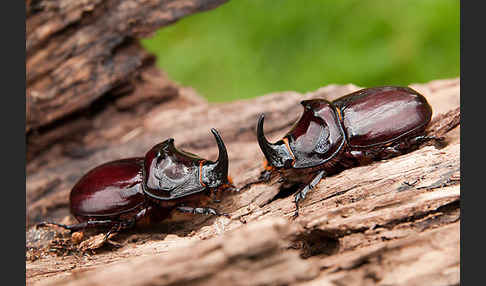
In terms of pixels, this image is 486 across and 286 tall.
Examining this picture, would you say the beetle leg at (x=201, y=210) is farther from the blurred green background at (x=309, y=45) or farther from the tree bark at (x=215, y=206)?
the blurred green background at (x=309, y=45)

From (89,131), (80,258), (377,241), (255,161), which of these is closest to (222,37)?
(89,131)

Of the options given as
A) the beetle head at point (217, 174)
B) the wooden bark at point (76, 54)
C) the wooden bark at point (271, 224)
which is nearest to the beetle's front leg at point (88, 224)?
the wooden bark at point (271, 224)

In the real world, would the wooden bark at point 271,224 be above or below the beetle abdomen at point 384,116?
below

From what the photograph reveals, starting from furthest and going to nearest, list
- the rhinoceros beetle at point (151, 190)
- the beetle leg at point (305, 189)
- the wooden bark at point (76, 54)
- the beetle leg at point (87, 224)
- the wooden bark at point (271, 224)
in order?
the wooden bark at point (76, 54)
the beetle leg at point (87, 224)
the rhinoceros beetle at point (151, 190)
the beetle leg at point (305, 189)
the wooden bark at point (271, 224)

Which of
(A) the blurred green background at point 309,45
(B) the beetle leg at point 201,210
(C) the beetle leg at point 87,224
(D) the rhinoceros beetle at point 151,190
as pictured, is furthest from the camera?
(A) the blurred green background at point 309,45

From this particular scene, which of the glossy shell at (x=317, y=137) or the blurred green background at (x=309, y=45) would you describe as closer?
the glossy shell at (x=317, y=137)

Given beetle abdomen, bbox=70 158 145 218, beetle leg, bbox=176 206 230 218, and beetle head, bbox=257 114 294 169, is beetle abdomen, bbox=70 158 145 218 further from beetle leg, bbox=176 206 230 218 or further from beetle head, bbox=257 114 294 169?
beetle head, bbox=257 114 294 169

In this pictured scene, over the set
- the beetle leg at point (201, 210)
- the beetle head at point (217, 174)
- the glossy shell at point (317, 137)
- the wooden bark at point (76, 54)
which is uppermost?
the wooden bark at point (76, 54)

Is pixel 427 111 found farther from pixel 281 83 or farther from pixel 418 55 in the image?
pixel 281 83
